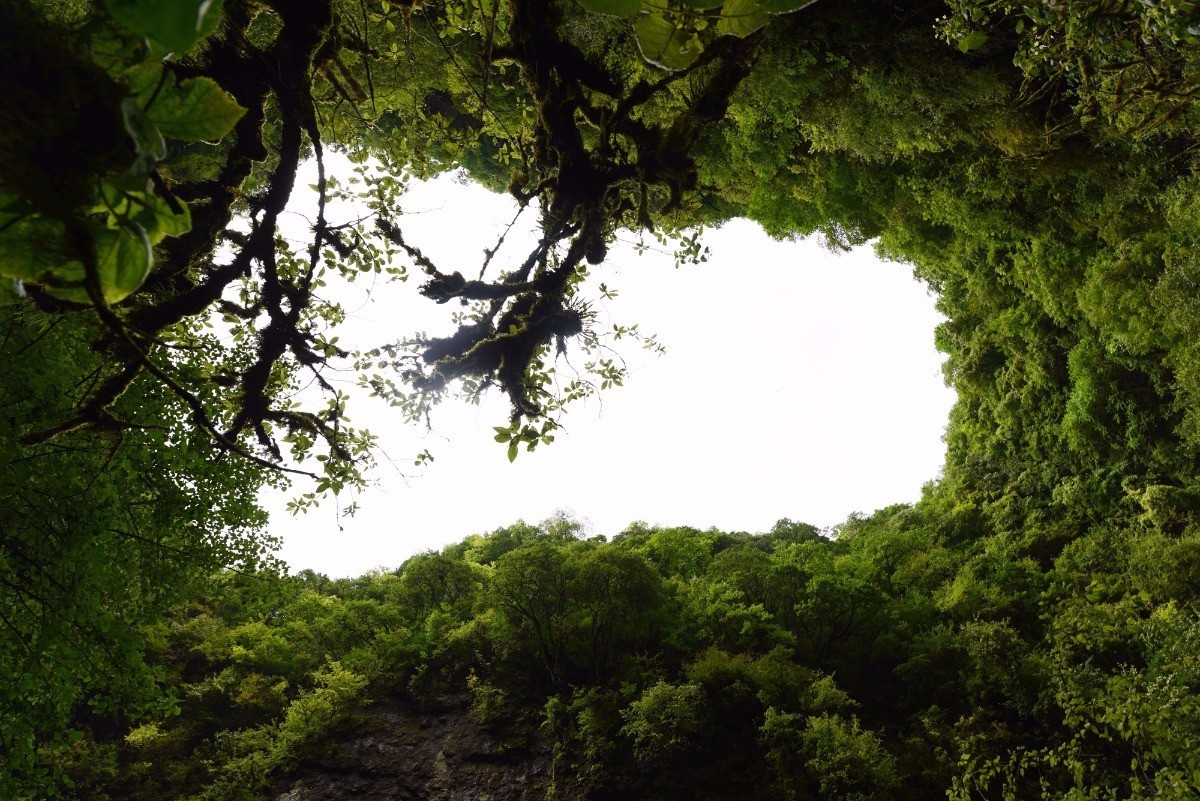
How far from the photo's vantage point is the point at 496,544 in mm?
16250

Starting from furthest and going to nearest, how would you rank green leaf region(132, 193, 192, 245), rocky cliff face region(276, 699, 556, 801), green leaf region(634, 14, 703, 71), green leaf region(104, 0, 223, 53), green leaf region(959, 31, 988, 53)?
rocky cliff face region(276, 699, 556, 801)
green leaf region(959, 31, 988, 53)
green leaf region(634, 14, 703, 71)
green leaf region(132, 193, 192, 245)
green leaf region(104, 0, 223, 53)

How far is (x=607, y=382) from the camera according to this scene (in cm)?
412

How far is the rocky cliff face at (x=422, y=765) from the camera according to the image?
30.5 ft

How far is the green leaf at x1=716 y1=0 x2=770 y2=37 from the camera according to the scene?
0.46 m

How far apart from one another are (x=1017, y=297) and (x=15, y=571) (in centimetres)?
1547

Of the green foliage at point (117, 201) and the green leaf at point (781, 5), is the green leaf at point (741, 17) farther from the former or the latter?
the green foliage at point (117, 201)

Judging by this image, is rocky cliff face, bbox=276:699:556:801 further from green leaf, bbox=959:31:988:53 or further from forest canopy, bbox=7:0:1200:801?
green leaf, bbox=959:31:988:53

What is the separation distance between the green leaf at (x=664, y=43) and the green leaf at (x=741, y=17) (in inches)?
1.4

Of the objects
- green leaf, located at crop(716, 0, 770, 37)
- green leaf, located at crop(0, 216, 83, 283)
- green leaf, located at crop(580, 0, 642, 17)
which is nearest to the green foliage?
green leaf, located at crop(0, 216, 83, 283)

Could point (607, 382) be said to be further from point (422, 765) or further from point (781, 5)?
point (422, 765)

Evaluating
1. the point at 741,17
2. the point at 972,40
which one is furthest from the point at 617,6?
the point at 972,40

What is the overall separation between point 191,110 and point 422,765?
40.3 ft

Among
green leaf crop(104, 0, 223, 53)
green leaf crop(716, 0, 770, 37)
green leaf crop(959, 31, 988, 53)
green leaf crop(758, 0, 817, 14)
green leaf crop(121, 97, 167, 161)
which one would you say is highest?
green leaf crop(959, 31, 988, 53)

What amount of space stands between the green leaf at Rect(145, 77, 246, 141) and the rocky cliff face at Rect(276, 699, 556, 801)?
1019cm
